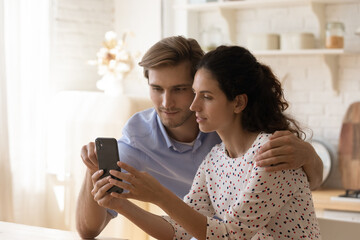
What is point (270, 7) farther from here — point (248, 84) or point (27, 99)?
point (248, 84)

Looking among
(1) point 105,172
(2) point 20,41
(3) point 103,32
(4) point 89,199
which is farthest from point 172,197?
(3) point 103,32

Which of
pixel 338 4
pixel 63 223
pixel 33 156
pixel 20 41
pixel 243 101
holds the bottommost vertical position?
pixel 63 223

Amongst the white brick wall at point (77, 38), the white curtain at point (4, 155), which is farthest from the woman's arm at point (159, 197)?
the white brick wall at point (77, 38)

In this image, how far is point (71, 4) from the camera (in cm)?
459

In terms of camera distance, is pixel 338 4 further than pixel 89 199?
Yes

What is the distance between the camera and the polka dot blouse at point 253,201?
63.2 inches

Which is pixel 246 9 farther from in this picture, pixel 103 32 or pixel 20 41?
pixel 20 41

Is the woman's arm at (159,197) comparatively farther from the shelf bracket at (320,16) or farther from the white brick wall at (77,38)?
the white brick wall at (77,38)

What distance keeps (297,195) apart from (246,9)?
115 inches

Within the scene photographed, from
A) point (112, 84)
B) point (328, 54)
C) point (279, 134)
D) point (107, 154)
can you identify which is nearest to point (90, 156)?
point (107, 154)

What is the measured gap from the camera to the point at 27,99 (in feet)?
13.5

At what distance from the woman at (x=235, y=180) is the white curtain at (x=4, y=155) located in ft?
7.67

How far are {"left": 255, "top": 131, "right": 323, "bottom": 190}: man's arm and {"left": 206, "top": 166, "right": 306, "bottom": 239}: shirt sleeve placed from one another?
3 cm

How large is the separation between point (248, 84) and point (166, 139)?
606mm
